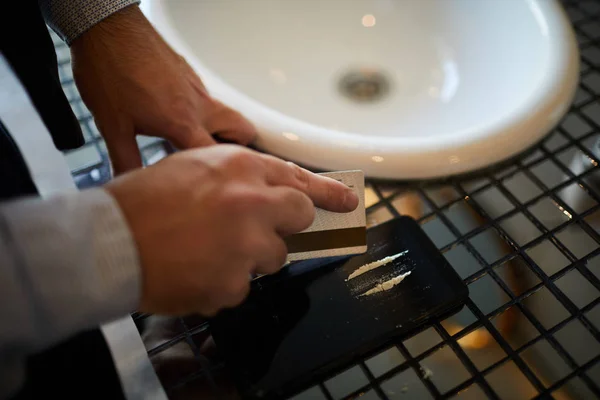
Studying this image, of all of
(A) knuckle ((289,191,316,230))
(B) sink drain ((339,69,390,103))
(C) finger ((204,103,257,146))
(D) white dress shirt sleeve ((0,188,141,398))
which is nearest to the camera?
(D) white dress shirt sleeve ((0,188,141,398))

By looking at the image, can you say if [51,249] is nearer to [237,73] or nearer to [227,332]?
[227,332]

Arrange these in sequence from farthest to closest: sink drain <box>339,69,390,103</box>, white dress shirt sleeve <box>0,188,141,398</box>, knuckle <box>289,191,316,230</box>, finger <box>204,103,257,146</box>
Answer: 1. sink drain <box>339,69,390,103</box>
2. finger <box>204,103,257,146</box>
3. knuckle <box>289,191,316,230</box>
4. white dress shirt sleeve <box>0,188,141,398</box>

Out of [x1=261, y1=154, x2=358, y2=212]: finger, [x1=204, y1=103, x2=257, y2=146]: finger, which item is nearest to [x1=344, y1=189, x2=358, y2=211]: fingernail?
[x1=261, y1=154, x2=358, y2=212]: finger

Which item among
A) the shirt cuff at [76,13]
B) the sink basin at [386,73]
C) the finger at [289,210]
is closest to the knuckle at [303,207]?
the finger at [289,210]

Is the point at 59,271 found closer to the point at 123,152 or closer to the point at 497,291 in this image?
the point at 123,152

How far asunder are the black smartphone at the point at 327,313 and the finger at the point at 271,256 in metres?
0.06

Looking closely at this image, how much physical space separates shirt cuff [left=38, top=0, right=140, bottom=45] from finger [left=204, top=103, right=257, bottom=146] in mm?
128

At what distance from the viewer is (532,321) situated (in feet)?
1.39

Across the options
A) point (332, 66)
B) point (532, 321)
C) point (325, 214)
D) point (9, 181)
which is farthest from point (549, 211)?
point (9, 181)

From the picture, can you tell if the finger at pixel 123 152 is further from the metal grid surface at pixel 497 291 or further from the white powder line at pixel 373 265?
the white powder line at pixel 373 265

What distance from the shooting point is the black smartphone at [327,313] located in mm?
385

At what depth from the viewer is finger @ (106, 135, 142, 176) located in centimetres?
47

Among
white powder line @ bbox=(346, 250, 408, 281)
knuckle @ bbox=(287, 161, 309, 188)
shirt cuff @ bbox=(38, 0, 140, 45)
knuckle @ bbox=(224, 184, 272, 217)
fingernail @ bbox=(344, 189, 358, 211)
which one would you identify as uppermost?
shirt cuff @ bbox=(38, 0, 140, 45)

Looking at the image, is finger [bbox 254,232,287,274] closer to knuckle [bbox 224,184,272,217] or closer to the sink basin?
knuckle [bbox 224,184,272,217]
